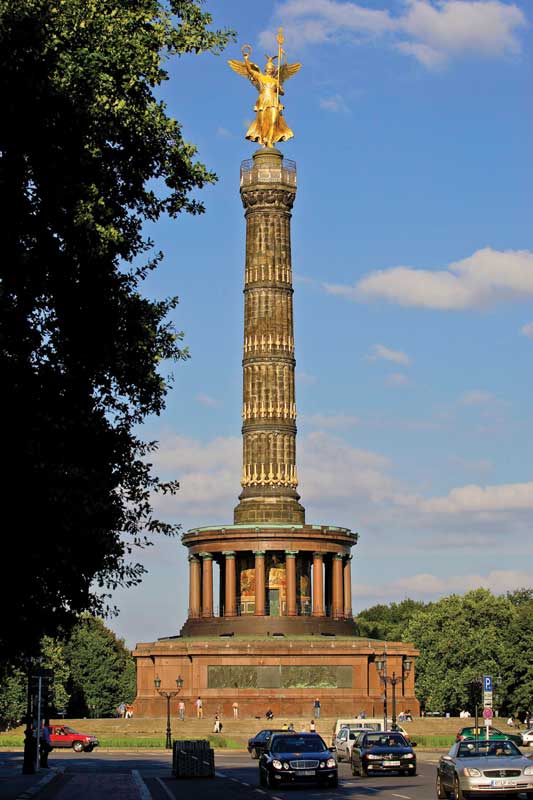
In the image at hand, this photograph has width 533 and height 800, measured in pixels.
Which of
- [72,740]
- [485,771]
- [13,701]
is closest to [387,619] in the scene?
[13,701]

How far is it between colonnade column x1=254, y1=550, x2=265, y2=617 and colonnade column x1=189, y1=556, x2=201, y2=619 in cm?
443

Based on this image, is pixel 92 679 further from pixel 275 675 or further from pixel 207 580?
pixel 275 675

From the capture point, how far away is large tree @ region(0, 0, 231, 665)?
830 inches

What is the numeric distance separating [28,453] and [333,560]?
60682 mm

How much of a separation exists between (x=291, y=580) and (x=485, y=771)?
171 feet

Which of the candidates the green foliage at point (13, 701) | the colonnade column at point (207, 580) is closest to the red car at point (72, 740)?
the colonnade column at point (207, 580)

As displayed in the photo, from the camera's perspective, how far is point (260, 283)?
265 feet

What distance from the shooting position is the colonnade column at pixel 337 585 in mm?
79500

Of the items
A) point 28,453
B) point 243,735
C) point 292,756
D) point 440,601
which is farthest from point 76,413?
point 440,601

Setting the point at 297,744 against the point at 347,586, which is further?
the point at 347,586

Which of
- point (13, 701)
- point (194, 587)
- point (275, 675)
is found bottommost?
point (13, 701)

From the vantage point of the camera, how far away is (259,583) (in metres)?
77.8

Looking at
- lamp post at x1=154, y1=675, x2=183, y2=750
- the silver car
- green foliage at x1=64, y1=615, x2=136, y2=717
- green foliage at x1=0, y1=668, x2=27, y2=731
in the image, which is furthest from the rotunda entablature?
the silver car

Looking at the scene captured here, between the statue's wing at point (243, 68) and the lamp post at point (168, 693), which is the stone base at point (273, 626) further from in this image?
the statue's wing at point (243, 68)
